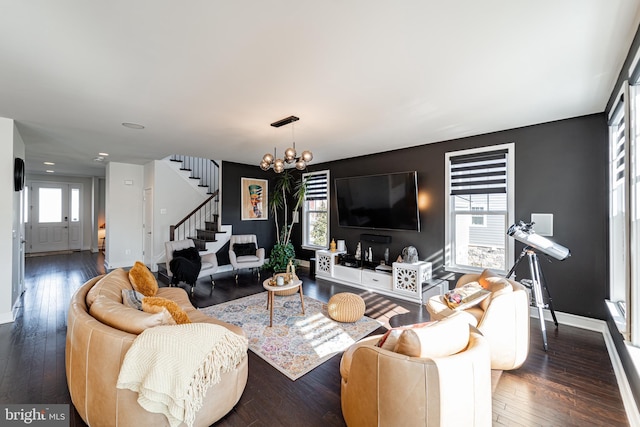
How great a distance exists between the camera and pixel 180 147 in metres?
4.86

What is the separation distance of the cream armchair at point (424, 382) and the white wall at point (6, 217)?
459 cm

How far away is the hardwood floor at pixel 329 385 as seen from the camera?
6.14 ft

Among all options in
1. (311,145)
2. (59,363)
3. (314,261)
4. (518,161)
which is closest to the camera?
(59,363)

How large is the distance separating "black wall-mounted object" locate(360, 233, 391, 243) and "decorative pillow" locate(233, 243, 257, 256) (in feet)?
8.06

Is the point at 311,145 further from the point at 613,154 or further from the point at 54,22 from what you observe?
the point at 613,154

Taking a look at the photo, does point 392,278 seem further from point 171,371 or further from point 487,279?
point 171,371

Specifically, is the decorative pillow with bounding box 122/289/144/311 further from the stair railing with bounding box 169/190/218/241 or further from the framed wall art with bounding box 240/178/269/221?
the framed wall art with bounding box 240/178/269/221

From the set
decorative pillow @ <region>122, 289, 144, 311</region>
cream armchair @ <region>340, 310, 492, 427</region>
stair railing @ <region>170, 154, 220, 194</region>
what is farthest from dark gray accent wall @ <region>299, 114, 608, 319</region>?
stair railing @ <region>170, 154, 220, 194</region>

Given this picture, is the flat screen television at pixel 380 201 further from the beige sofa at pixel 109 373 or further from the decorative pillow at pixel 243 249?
the beige sofa at pixel 109 373

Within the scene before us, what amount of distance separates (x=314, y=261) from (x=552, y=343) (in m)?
4.10

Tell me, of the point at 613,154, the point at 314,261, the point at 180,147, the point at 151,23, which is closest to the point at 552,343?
the point at 613,154

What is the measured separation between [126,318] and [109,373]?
12.1 inches

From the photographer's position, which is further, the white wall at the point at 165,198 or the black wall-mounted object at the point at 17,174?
the white wall at the point at 165,198

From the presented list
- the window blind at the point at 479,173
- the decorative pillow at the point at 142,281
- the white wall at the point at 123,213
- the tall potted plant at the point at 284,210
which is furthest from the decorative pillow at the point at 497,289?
the white wall at the point at 123,213
